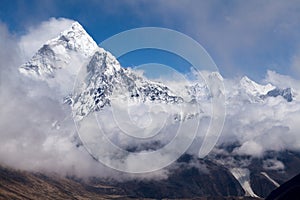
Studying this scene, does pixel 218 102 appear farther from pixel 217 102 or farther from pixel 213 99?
pixel 213 99

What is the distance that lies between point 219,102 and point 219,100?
50.5 inches

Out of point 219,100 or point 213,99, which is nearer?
point 213,99

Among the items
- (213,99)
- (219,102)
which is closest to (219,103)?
(219,102)

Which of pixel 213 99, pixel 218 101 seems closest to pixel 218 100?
pixel 218 101

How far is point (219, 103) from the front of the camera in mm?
195000

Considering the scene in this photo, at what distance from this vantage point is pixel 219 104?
19375 centimetres

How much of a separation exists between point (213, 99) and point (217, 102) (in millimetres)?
25909

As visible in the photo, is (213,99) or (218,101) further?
(218,101)

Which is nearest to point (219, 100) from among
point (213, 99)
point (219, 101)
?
point (219, 101)

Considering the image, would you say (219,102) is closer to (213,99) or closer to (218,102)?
(218,102)

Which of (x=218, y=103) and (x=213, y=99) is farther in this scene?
(x=218, y=103)

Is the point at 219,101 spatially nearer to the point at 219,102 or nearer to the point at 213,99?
the point at 219,102

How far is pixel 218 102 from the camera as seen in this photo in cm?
19475

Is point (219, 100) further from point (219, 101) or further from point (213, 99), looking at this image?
point (213, 99)
